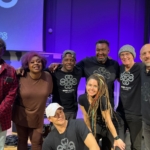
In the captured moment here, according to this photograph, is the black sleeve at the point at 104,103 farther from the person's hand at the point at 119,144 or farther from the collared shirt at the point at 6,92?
the collared shirt at the point at 6,92

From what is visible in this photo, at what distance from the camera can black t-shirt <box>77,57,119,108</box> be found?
2.68 metres

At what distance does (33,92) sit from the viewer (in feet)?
7.77

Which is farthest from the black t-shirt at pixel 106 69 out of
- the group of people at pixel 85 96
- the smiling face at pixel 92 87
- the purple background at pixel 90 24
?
the purple background at pixel 90 24

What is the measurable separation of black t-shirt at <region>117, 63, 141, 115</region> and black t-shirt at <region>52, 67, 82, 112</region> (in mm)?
519

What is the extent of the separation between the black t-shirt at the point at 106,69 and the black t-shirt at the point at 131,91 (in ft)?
0.52

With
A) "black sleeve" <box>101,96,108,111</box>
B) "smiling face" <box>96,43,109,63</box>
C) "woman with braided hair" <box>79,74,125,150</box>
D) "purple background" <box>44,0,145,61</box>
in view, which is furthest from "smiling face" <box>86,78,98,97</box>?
"purple background" <box>44,0,145,61</box>

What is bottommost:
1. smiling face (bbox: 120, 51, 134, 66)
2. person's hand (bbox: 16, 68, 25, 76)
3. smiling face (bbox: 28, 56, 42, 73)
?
person's hand (bbox: 16, 68, 25, 76)

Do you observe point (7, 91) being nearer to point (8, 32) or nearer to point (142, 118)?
point (142, 118)

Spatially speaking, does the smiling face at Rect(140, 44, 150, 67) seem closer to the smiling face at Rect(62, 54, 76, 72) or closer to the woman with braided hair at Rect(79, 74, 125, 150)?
the woman with braided hair at Rect(79, 74, 125, 150)

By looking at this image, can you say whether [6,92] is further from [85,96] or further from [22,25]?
[22,25]

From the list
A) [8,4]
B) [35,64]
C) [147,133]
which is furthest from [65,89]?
[8,4]

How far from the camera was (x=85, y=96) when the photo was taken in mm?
2324

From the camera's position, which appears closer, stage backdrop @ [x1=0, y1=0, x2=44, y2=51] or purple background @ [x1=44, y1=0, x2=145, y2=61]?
stage backdrop @ [x1=0, y1=0, x2=44, y2=51]

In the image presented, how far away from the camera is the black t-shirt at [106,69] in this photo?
8.79 feet
